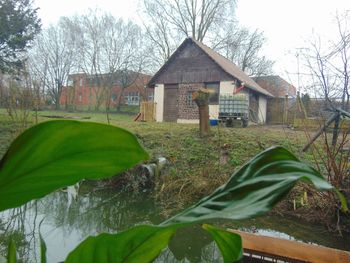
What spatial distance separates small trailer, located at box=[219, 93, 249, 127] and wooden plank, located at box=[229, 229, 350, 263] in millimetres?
10681

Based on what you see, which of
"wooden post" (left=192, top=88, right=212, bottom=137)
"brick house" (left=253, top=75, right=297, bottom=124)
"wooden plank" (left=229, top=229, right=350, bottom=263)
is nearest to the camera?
"wooden plank" (left=229, top=229, right=350, bottom=263)

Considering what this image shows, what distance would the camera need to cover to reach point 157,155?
5.42m

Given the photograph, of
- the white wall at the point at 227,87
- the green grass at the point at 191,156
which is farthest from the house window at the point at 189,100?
the green grass at the point at 191,156

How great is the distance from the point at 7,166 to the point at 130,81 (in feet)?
85.3

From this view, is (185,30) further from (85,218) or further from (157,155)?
(85,218)

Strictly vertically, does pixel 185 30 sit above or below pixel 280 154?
above

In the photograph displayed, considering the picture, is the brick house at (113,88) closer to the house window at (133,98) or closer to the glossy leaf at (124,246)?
the house window at (133,98)

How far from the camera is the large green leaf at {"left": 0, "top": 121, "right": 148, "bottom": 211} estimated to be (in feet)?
1.03

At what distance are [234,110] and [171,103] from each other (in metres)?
3.80

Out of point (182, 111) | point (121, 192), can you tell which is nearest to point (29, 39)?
point (182, 111)

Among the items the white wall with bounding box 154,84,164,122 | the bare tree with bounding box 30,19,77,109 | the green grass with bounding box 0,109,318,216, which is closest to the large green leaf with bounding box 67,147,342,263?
the green grass with bounding box 0,109,318,216

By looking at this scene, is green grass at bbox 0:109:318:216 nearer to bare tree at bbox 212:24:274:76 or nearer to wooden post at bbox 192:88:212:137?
wooden post at bbox 192:88:212:137

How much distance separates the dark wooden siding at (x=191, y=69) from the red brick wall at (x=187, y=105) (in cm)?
25

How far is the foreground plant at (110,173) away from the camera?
32 centimetres
